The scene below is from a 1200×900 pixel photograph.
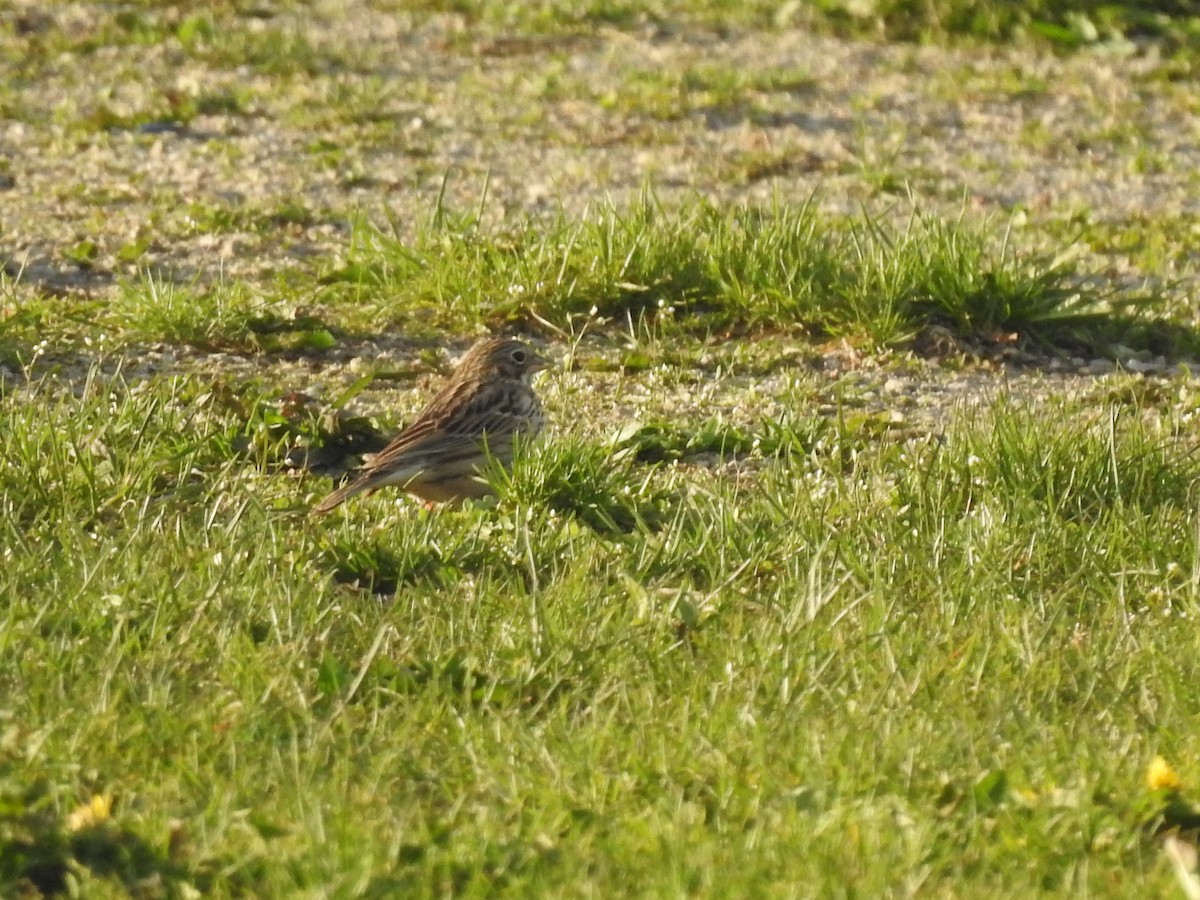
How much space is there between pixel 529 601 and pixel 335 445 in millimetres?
1947

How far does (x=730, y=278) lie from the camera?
902 cm

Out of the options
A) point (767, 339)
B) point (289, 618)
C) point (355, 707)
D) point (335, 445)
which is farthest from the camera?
point (767, 339)

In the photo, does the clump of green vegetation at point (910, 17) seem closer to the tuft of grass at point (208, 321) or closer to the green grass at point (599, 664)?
the tuft of grass at point (208, 321)

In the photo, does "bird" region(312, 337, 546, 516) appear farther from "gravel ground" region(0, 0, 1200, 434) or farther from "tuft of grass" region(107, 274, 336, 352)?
"tuft of grass" region(107, 274, 336, 352)

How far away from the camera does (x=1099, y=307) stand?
902 cm

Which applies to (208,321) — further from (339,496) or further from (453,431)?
(339,496)

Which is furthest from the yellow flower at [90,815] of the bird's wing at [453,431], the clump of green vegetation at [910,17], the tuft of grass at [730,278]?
the clump of green vegetation at [910,17]

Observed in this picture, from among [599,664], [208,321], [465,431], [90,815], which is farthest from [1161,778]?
[208,321]

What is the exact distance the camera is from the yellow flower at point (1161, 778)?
478 centimetres

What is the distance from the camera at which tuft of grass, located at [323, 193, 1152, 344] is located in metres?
8.80

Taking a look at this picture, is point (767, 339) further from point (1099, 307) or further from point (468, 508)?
point (468, 508)

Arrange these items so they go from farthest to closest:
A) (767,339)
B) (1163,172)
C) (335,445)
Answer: (1163,172)
(767,339)
(335,445)

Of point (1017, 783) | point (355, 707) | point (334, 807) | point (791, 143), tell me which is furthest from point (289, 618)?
point (791, 143)

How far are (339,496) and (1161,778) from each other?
2.97 m
